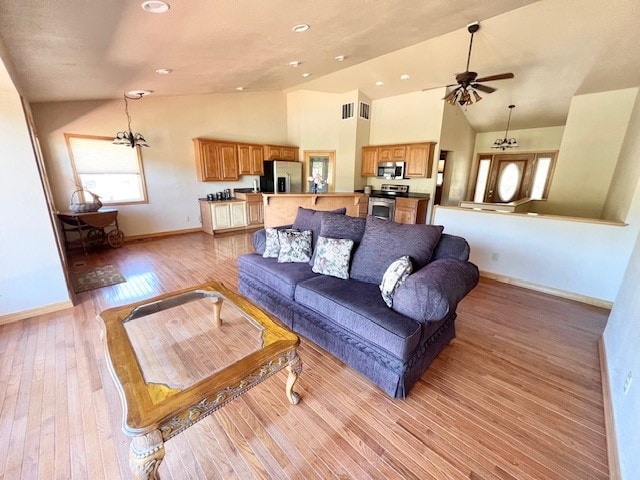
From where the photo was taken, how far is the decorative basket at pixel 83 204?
14.4 ft

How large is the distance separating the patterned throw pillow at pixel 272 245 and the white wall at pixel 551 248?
8.59 ft

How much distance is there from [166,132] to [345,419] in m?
6.08

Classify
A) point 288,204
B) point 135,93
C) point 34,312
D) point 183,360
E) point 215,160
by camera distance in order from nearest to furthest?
point 183,360 < point 34,312 < point 135,93 < point 288,204 < point 215,160

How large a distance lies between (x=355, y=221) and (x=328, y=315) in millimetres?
996

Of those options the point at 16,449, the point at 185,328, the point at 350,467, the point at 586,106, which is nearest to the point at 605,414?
the point at 350,467

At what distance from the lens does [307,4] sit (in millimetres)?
2072

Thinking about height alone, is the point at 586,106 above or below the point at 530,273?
above

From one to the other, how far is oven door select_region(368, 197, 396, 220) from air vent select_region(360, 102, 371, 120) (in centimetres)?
200

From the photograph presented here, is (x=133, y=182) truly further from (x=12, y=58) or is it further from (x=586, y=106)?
(x=586, y=106)

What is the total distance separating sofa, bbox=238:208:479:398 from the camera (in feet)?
5.44

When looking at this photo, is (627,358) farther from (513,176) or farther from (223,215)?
(513,176)

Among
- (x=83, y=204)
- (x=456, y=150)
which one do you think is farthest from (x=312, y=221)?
(x=456, y=150)

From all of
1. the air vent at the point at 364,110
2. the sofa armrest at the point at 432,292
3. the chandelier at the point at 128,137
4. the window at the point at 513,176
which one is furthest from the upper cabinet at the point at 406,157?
the chandelier at the point at 128,137

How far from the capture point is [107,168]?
499 cm
